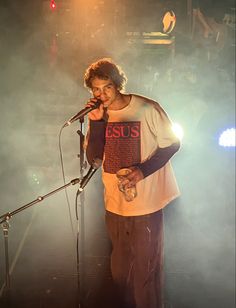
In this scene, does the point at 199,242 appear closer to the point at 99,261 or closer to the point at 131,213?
the point at 99,261

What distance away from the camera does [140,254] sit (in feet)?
8.71

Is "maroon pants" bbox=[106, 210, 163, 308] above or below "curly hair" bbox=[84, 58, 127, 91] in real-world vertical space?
below

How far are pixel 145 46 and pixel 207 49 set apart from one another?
2.44 ft

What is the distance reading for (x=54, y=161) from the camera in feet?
15.5

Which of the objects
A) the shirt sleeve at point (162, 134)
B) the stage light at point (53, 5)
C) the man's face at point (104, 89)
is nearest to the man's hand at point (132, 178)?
the shirt sleeve at point (162, 134)

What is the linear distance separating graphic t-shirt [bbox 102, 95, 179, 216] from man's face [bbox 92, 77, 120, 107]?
13 cm

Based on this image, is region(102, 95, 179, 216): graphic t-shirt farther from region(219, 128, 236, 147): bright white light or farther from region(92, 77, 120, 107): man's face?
region(219, 128, 236, 147): bright white light

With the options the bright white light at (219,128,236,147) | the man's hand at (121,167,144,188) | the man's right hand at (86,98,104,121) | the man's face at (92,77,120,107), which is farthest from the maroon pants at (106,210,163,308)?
the bright white light at (219,128,236,147)

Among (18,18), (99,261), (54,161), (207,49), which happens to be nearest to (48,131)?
(54,161)

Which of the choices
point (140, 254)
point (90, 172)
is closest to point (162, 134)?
point (90, 172)

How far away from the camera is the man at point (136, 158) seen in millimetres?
2527

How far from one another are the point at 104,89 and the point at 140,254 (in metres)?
1.17

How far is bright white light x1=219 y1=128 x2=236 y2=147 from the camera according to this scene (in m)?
4.17

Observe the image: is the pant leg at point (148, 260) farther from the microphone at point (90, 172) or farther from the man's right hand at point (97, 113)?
the man's right hand at point (97, 113)
